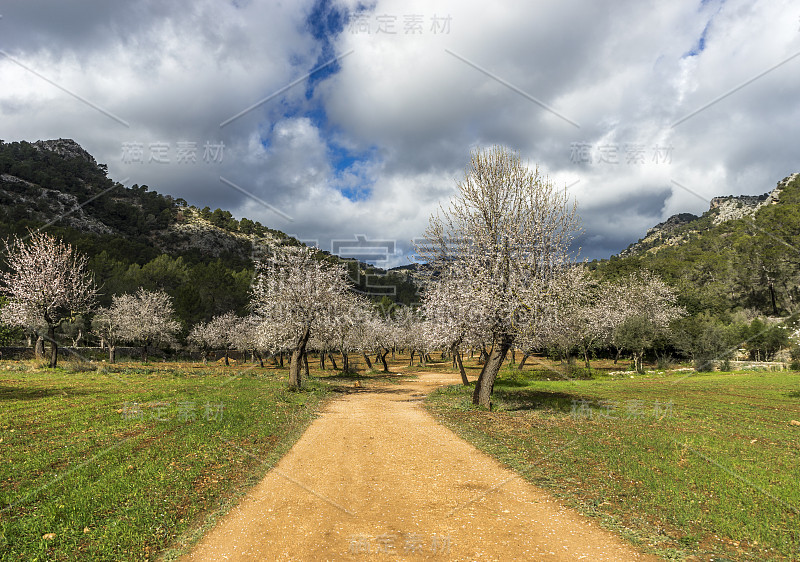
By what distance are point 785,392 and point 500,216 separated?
2383 cm

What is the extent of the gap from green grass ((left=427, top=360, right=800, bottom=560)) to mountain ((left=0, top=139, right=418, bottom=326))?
907 inches

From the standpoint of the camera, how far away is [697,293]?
7238cm

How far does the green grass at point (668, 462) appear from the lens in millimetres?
7246

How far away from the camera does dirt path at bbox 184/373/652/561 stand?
21.7ft

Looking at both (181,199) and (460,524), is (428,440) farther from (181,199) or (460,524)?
(181,199)

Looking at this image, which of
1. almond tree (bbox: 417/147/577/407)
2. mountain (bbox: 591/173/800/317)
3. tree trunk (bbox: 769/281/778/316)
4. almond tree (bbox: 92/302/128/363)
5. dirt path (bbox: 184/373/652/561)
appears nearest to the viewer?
dirt path (bbox: 184/373/652/561)

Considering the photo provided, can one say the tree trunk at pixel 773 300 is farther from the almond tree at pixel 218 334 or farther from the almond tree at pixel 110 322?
the almond tree at pixel 110 322

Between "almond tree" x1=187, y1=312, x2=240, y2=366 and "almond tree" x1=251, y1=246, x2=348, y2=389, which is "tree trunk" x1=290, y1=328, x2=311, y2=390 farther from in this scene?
"almond tree" x1=187, y1=312, x2=240, y2=366

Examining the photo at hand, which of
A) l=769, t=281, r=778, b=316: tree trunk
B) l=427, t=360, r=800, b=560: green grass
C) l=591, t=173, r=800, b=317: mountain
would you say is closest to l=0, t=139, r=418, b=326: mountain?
l=427, t=360, r=800, b=560: green grass

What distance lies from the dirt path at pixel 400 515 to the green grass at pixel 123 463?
3.14ft

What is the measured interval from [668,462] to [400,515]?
8044 mm

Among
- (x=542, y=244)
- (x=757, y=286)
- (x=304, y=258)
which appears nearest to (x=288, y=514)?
(x=542, y=244)

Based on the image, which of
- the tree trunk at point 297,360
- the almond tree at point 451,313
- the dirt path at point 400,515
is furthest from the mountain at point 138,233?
the dirt path at point 400,515

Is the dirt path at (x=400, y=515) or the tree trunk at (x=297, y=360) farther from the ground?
the tree trunk at (x=297, y=360)
